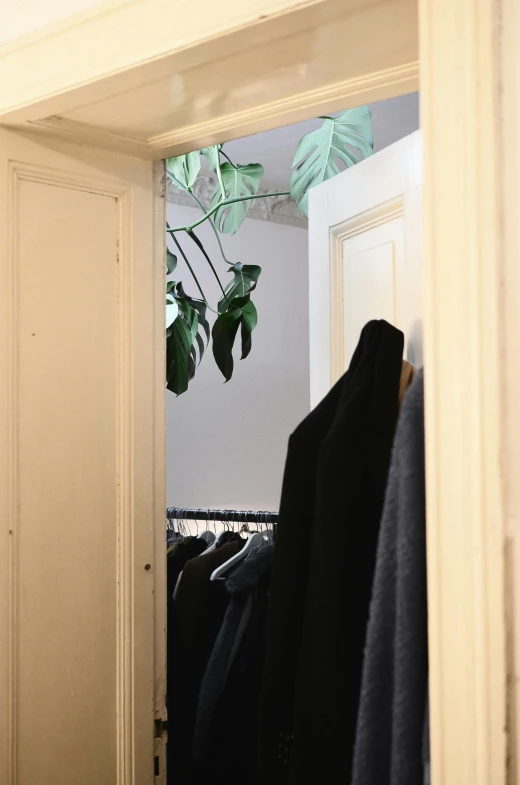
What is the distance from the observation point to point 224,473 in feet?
11.6

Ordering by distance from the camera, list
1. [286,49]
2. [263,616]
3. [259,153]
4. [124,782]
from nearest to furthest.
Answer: [286,49], [124,782], [263,616], [259,153]

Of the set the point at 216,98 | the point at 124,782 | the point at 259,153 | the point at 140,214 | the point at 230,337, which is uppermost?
the point at 259,153

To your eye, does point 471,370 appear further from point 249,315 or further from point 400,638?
point 249,315

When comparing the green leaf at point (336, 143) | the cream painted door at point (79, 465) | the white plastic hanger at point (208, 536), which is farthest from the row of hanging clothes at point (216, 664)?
the green leaf at point (336, 143)

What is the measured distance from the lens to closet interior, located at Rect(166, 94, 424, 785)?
924 mm

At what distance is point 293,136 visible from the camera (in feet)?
10.2

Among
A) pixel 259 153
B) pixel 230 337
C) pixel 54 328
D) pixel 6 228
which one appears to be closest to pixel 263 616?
pixel 230 337

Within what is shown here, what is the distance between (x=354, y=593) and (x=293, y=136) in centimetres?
241

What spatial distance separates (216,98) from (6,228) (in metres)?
0.45

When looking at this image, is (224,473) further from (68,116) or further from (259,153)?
(68,116)

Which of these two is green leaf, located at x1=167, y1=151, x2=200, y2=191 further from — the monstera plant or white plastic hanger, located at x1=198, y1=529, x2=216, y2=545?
white plastic hanger, located at x1=198, y1=529, x2=216, y2=545

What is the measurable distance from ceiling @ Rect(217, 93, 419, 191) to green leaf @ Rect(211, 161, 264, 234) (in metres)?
0.42

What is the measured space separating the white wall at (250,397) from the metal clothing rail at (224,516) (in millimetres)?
611

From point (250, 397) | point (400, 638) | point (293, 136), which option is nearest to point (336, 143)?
point (293, 136)
